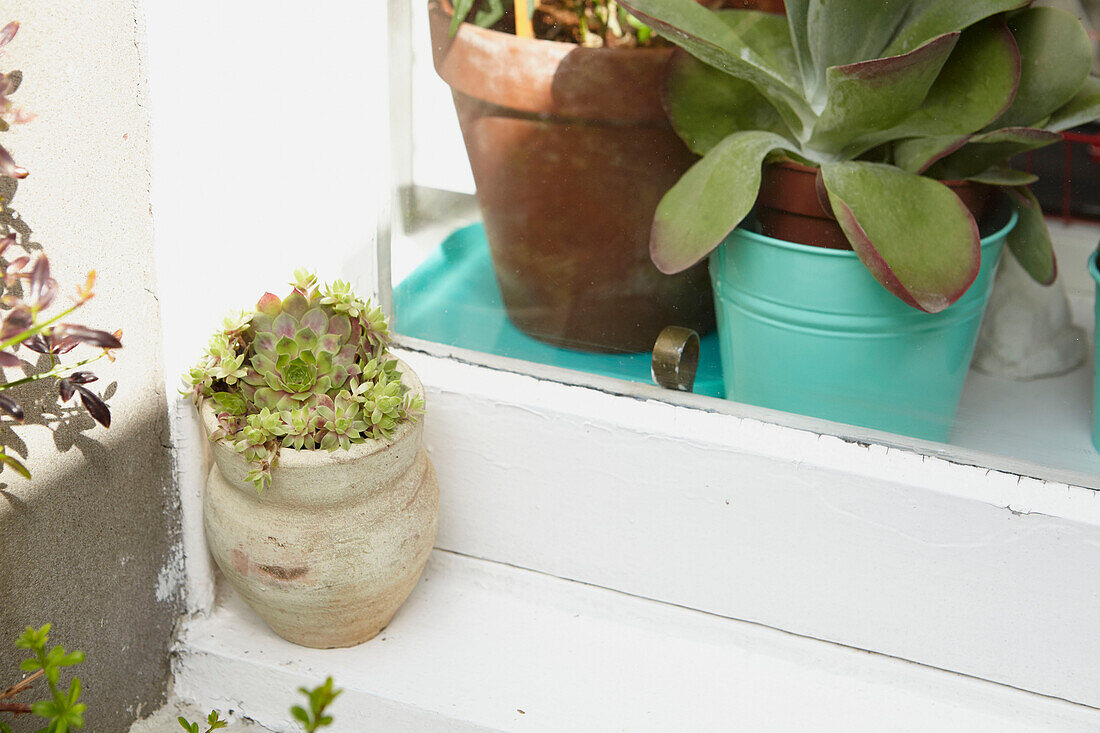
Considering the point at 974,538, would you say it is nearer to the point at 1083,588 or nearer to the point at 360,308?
the point at 1083,588

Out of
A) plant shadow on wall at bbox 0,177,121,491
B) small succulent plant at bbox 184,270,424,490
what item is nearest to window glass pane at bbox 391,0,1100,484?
small succulent plant at bbox 184,270,424,490

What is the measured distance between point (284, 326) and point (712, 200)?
479 millimetres

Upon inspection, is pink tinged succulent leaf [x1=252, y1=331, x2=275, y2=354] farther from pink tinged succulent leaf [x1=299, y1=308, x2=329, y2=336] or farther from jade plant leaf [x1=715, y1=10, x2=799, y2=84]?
jade plant leaf [x1=715, y1=10, x2=799, y2=84]

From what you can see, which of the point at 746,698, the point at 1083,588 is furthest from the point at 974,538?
the point at 746,698

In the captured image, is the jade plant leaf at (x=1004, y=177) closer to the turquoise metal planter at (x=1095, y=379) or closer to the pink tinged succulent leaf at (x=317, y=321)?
the turquoise metal planter at (x=1095, y=379)

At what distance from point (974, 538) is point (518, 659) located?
1.77ft

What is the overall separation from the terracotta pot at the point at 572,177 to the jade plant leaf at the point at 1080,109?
0.40m

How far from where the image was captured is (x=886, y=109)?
1.01 meters

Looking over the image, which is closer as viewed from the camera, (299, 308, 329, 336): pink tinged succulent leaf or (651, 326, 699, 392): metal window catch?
(299, 308, 329, 336): pink tinged succulent leaf

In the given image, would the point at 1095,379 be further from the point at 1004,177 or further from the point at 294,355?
the point at 294,355

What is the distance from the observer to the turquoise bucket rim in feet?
3.49

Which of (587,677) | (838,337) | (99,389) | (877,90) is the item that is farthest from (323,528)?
(877,90)

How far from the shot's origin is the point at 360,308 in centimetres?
111

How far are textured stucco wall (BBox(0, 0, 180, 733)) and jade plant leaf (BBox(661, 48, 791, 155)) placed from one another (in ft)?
1.86
